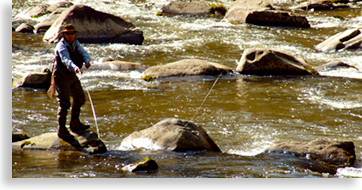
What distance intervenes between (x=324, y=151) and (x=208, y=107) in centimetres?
334

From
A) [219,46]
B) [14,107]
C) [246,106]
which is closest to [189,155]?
[246,106]

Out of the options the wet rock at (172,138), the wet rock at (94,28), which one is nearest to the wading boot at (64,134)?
the wet rock at (172,138)

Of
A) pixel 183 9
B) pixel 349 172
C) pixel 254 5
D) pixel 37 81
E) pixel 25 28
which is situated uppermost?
pixel 254 5

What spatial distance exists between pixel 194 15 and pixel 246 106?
1230cm

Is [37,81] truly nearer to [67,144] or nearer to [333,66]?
[67,144]

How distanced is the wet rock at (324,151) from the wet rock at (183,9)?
15167mm

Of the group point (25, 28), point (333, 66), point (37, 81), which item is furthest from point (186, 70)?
point (25, 28)

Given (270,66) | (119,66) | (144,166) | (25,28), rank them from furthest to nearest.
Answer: (25,28)
(119,66)
(270,66)
(144,166)

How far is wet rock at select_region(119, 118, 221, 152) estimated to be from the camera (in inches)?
216

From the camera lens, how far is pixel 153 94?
915cm

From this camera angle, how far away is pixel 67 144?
18.3ft
